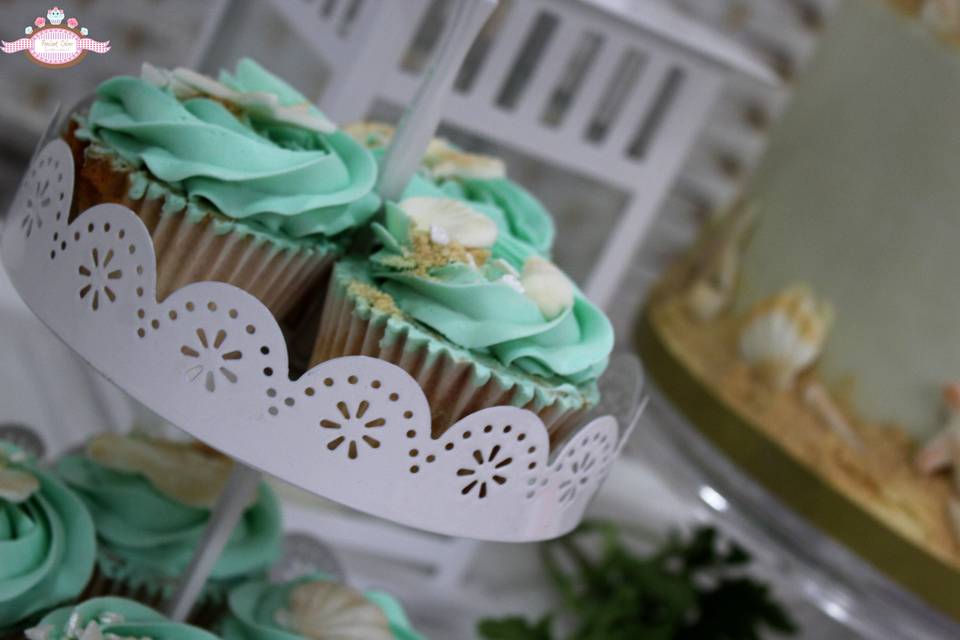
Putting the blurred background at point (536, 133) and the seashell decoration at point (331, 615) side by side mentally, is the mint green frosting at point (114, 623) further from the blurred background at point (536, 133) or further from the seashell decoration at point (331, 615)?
the blurred background at point (536, 133)

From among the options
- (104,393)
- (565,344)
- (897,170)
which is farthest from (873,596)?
(104,393)

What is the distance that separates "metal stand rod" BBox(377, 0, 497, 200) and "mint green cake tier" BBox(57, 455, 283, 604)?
1.07 ft

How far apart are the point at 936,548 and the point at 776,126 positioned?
56 cm

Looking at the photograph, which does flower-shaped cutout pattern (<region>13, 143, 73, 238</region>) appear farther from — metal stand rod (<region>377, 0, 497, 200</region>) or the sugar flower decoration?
metal stand rod (<region>377, 0, 497, 200</region>)

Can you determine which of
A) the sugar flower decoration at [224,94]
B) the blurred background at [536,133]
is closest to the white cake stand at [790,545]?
the blurred background at [536,133]

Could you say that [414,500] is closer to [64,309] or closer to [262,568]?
[64,309]

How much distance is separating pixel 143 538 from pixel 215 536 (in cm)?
11

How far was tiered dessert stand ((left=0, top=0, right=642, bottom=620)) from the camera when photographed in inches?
21.2

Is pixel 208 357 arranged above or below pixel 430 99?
below

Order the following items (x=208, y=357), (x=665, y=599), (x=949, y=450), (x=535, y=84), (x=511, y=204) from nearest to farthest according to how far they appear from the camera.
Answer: (x=208, y=357) → (x=511, y=204) → (x=949, y=450) → (x=535, y=84) → (x=665, y=599)

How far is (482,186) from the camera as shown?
780mm

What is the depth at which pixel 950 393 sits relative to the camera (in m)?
1.02

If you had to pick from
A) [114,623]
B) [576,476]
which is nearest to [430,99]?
[576,476]

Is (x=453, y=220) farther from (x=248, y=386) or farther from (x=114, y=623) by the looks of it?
(x=114, y=623)
